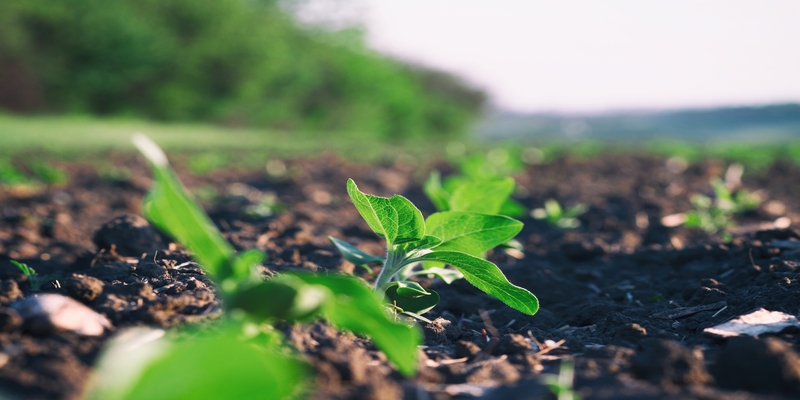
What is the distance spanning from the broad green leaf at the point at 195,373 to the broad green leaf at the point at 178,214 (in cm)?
22

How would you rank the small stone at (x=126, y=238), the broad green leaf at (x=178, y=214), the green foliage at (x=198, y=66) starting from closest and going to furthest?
the broad green leaf at (x=178, y=214) → the small stone at (x=126, y=238) → the green foliage at (x=198, y=66)

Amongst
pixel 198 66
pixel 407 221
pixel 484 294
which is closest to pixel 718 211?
pixel 484 294

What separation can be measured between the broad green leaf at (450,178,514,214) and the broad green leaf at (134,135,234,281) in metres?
1.17

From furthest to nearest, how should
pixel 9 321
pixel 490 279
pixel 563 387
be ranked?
1. pixel 490 279
2. pixel 9 321
3. pixel 563 387

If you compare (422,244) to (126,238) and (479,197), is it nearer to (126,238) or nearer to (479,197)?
(479,197)

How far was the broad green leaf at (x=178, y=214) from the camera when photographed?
92cm

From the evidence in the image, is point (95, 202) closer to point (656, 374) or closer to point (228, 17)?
point (656, 374)

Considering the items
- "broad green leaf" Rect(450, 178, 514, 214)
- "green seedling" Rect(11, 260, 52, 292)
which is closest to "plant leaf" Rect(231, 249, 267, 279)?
"green seedling" Rect(11, 260, 52, 292)

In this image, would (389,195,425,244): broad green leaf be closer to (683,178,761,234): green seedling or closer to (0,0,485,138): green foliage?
(683,178,761,234): green seedling

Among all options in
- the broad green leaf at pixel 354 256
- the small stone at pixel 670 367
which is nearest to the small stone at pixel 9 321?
the broad green leaf at pixel 354 256

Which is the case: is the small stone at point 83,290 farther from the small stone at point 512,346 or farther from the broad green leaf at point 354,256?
the small stone at point 512,346

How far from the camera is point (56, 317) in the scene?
4.04ft

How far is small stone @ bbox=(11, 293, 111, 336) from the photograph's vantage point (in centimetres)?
122

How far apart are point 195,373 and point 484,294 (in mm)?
1582
